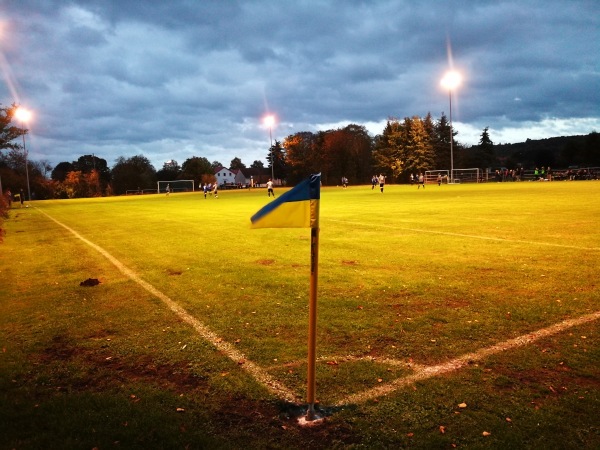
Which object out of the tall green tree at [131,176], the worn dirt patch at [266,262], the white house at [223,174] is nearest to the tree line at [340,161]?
the tall green tree at [131,176]

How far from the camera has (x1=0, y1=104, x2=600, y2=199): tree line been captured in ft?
270

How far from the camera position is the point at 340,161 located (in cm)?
10050

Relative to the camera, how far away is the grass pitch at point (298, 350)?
3.32 m

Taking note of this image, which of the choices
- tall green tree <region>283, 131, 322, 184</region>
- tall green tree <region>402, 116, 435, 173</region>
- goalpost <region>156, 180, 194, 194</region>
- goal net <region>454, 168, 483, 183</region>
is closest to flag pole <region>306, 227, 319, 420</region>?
goal net <region>454, 168, 483, 183</region>

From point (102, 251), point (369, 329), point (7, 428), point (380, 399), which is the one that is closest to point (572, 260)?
point (369, 329)

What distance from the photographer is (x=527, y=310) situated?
19.1 ft

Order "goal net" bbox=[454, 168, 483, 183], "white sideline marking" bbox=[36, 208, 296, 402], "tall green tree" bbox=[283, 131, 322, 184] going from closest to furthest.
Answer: "white sideline marking" bbox=[36, 208, 296, 402]
"goal net" bbox=[454, 168, 483, 183]
"tall green tree" bbox=[283, 131, 322, 184]

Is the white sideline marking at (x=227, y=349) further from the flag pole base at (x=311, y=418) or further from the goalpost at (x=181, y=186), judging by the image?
the goalpost at (x=181, y=186)

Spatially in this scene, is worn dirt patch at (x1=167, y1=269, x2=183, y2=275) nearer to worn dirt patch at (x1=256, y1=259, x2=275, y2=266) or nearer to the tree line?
worn dirt patch at (x1=256, y1=259, x2=275, y2=266)

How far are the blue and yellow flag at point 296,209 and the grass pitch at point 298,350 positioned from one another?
1.65m

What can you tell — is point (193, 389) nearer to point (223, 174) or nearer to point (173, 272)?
point (173, 272)

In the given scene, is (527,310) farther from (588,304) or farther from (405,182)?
(405,182)

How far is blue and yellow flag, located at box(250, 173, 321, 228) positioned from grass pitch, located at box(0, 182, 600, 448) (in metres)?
1.65

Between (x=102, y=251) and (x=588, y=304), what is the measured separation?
459 inches
